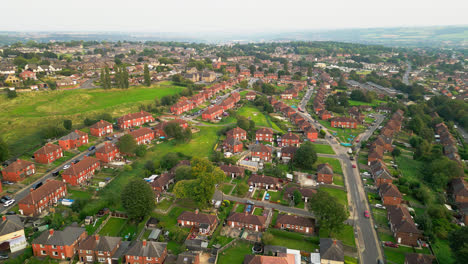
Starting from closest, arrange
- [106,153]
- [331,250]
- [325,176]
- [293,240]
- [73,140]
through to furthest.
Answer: [331,250], [293,240], [325,176], [106,153], [73,140]

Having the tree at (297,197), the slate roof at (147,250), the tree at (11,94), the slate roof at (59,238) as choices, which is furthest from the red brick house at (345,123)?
the tree at (11,94)

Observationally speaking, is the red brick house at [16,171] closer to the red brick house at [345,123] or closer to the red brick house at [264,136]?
the red brick house at [264,136]

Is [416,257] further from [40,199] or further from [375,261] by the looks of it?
[40,199]

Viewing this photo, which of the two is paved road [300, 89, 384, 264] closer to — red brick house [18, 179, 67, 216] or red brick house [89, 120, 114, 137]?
red brick house [18, 179, 67, 216]

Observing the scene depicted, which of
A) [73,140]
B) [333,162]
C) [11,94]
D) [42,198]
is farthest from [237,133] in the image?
[11,94]

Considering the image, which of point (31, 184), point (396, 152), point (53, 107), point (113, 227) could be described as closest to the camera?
point (113, 227)

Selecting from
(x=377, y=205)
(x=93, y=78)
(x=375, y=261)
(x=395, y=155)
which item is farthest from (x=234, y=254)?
(x=93, y=78)

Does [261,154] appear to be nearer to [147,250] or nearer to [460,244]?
[147,250]

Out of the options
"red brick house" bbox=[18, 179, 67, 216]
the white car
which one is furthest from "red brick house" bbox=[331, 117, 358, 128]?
the white car
